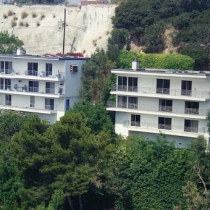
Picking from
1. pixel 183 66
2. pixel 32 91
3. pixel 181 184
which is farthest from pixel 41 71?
pixel 181 184

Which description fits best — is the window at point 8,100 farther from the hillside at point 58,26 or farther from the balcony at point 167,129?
the hillside at point 58,26

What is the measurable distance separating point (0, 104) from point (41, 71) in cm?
440

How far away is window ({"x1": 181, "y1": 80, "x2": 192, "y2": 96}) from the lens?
1695 inches

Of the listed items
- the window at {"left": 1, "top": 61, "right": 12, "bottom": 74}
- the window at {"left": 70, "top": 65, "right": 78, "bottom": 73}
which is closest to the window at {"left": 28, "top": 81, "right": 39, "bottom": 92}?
the window at {"left": 1, "top": 61, "right": 12, "bottom": 74}

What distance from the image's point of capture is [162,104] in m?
44.0

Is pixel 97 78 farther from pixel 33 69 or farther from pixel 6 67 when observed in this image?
pixel 6 67

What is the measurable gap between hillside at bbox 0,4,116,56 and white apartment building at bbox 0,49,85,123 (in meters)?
11.9

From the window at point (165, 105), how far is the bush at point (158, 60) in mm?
7374

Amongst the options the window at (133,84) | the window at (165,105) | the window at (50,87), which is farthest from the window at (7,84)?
the window at (165,105)

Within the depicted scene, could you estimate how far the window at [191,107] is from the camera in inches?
1680

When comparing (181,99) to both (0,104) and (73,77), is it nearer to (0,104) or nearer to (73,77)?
(73,77)

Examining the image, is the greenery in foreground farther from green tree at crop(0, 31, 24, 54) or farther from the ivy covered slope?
green tree at crop(0, 31, 24, 54)

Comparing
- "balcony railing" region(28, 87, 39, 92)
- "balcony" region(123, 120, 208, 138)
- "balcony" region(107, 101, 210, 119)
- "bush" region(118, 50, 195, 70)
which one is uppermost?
"bush" region(118, 50, 195, 70)

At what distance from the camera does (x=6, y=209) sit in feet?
129
